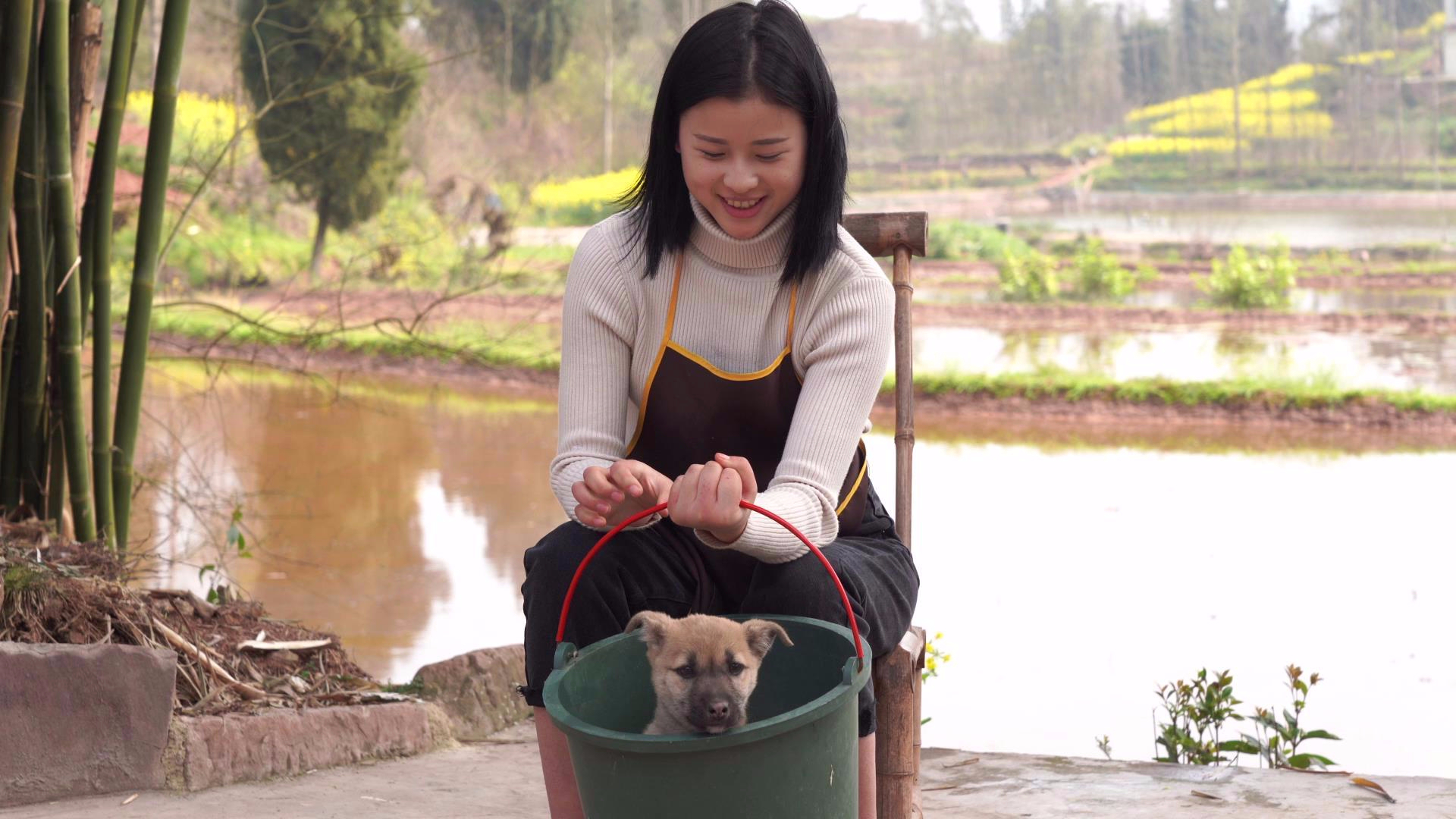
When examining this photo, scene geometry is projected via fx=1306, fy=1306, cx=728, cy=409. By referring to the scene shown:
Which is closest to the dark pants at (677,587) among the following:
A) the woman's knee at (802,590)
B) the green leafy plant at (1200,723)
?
the woman's knee at (802,590)

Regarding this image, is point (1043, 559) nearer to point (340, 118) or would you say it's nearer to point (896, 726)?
point (896, 726)

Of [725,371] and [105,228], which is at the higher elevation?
[105,228]

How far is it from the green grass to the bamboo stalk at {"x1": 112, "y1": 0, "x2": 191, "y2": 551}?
6.11 meters

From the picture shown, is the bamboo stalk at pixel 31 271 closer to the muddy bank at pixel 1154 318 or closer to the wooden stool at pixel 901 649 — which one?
the wooden stool at pixel 901 649

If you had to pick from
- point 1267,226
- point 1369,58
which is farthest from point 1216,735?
point 1369,58

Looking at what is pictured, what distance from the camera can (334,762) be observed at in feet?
7.24

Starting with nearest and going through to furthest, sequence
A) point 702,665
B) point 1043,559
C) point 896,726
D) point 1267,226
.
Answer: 1. point 702,665
2. point 896,726
3. point 1043,559
4. point 1267,226

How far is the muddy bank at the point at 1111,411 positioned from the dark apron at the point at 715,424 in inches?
209

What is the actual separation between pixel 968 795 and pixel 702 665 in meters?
1.13

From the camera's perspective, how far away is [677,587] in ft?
4.99

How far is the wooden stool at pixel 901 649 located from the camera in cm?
157

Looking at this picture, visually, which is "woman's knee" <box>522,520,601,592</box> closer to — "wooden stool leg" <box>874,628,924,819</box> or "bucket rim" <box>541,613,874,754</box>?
"bucket rim" <box>541,613,874,754</box>

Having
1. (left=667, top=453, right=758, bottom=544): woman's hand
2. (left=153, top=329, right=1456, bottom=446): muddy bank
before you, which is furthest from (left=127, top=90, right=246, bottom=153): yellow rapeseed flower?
(left=667, top=453, right=758, bottom=544): woman's hand

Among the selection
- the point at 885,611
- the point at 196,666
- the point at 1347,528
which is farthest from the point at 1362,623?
the point at 196,666
